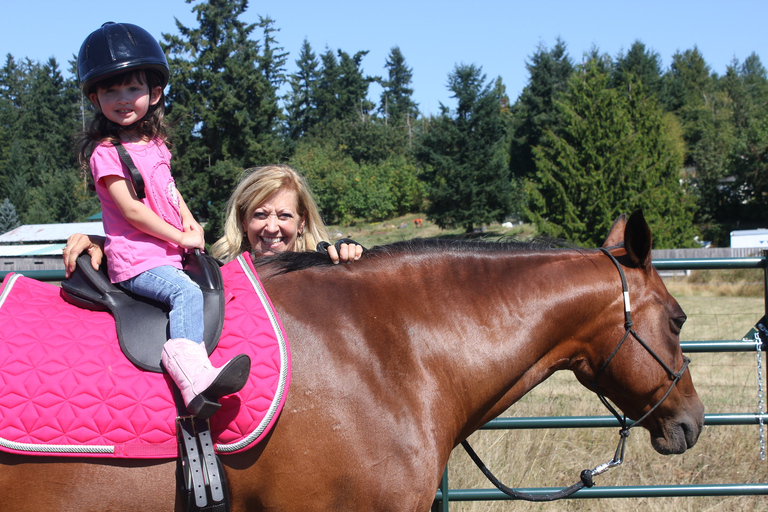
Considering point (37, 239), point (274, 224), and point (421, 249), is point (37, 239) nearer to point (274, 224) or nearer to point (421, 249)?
point (274, 224)

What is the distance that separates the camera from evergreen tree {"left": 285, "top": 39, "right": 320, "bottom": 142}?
72.3 meters

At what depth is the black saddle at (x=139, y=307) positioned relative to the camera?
1.97 metres

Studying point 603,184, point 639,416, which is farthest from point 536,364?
point 603,184

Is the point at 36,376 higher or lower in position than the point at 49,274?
lower

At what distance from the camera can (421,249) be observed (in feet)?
8.19

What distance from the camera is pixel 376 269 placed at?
2.39 m

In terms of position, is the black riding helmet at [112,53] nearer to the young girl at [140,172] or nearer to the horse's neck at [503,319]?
the young girl at [140,172]

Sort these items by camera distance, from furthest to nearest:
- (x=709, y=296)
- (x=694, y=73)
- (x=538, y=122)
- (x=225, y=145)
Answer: (x=694, y=73)
(x=538, y=122)
(x=225, y=145)
(x=709, y=296)

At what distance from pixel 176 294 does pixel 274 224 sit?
113cm

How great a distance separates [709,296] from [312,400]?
20017 mm

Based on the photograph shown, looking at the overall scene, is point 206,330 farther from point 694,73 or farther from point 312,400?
point 694,73

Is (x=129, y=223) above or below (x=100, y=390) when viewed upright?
above

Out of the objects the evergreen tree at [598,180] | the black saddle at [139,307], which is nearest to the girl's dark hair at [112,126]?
the black saddle at [139,307]

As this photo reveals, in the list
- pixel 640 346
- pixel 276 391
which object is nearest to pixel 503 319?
pixel 640 346
